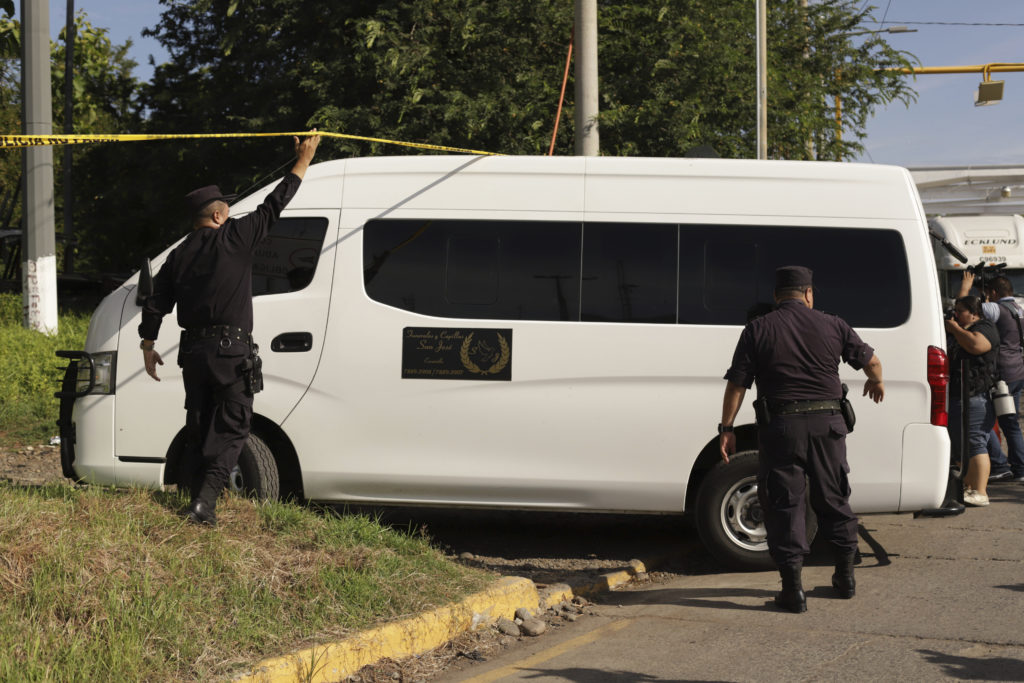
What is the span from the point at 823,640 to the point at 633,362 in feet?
6.69

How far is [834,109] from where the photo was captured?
67.6ft

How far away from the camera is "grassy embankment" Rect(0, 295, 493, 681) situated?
451cm

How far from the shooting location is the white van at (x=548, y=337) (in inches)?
271

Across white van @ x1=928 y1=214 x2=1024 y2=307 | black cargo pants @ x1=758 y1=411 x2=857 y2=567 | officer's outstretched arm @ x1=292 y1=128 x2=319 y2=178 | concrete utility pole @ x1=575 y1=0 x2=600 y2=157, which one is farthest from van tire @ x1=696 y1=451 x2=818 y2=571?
white van @ x1=928 y1=214 x2=1024 y2=307

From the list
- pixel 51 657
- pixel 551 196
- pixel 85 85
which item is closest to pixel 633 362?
pixel 551 196

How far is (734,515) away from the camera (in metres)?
6.94

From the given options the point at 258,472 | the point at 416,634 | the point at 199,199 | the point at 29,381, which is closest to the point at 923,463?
the point at 416,634

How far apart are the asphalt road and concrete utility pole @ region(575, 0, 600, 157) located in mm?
4829

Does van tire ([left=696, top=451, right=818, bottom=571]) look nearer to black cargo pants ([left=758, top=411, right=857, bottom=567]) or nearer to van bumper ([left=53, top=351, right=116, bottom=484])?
black cargo pants ([left=758, top=411, right=857, bottom=567])

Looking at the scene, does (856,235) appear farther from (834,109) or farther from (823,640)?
(834,109)

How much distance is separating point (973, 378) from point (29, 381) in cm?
906

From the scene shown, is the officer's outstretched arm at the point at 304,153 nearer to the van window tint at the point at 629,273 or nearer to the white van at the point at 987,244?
the van window tint at the point at 629,273

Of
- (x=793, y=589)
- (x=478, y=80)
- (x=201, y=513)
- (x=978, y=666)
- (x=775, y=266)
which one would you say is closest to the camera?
(x=978, y=666)

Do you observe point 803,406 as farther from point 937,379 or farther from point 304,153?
point 304,153
